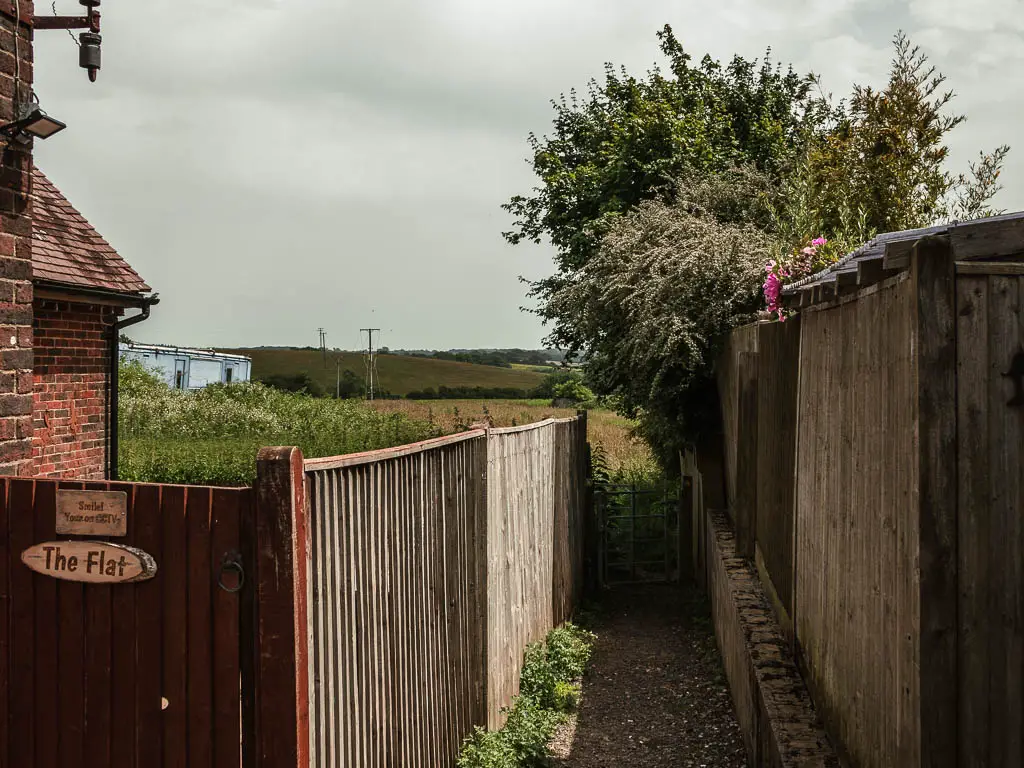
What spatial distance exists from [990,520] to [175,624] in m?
2.53

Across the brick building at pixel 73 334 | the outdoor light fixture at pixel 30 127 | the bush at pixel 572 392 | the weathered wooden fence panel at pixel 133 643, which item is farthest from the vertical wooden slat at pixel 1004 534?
the bush at pixel 572 392

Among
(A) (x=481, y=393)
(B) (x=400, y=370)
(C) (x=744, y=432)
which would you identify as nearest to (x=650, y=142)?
(C) (x=744, y=432)

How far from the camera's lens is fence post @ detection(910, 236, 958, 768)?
233cm

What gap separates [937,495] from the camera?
232 centimetres

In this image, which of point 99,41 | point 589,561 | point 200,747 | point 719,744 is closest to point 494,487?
point 719,744

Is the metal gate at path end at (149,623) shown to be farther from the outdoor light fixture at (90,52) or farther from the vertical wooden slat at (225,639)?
the outdoor light fixture at (90,52)

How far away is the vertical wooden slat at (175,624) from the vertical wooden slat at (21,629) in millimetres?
567

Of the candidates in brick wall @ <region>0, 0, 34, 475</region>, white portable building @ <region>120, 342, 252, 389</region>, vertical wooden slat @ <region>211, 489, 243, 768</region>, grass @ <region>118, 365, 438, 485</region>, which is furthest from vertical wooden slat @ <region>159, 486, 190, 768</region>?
white portable building @ <region>120, 342, 252, 389</region>

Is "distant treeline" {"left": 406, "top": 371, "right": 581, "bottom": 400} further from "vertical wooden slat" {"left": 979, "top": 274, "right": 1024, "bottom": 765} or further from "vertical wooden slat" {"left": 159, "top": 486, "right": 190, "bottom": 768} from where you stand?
"vertical wooden slat" {"left": 979, "top": 274, "right": 1024, "bottom": 765}

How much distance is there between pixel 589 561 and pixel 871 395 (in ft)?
27.5

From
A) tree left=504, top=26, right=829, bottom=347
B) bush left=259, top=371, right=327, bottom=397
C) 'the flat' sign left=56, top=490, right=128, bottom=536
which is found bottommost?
'the flat' sign left=56, top=490, right=128, bottom=536

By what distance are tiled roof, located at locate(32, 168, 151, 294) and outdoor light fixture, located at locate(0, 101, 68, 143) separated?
13.6 ft

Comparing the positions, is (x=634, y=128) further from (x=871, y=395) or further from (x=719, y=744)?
(x=871, y=395)

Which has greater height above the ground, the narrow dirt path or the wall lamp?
the wall lamp
